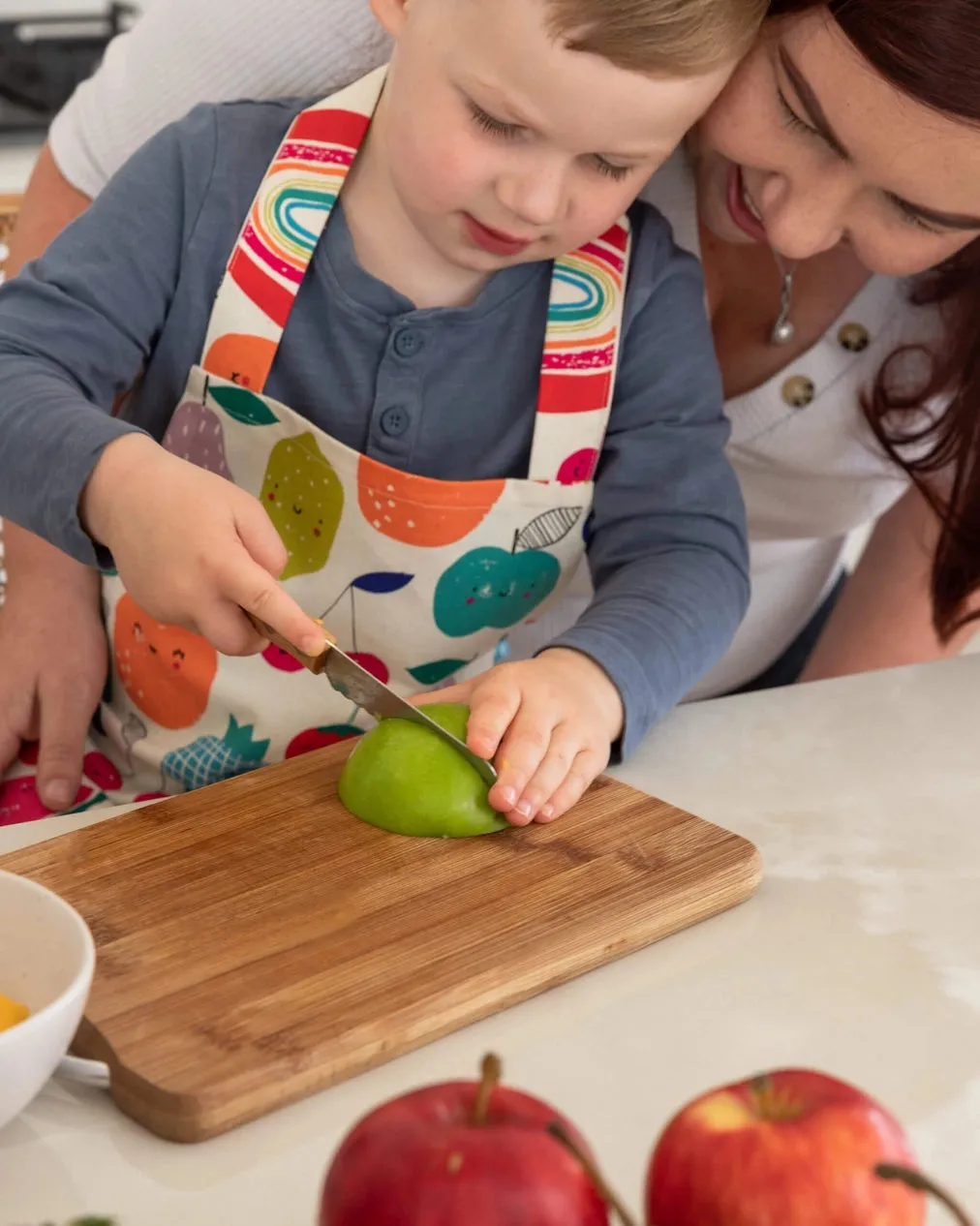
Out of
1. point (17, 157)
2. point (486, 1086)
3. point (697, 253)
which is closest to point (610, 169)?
point (697, 253)

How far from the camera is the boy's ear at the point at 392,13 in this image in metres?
0.90

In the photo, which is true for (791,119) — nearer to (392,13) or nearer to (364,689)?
(392,13)

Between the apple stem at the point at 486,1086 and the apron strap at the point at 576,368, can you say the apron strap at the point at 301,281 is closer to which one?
the apron strap at the point at 576,368

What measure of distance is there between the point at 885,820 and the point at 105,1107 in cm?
47

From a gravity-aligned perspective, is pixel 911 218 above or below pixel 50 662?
above

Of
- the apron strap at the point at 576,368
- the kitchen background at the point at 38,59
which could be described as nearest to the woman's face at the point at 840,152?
the apron strap at the point at 576,368

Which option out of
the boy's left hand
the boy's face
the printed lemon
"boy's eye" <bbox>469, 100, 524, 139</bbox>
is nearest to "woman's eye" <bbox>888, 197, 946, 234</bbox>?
the boy's face

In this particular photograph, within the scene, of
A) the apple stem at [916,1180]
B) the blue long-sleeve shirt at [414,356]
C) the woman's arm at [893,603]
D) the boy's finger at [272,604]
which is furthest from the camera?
the woman's arm at [893,603]

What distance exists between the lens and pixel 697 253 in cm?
119

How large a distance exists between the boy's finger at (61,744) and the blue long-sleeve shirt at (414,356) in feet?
0.70

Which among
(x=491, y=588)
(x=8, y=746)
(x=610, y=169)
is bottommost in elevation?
(x=8, y=746)

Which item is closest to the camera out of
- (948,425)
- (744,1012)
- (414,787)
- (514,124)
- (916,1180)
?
(916,1180)

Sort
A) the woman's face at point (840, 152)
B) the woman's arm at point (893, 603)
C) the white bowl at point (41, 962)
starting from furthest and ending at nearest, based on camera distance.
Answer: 1. the woman's arm at point (893, 603)
2. the woman's face at point (840, 152)
3. the white bowl at point (41, 962)

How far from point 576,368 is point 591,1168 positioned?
2.52 feet
